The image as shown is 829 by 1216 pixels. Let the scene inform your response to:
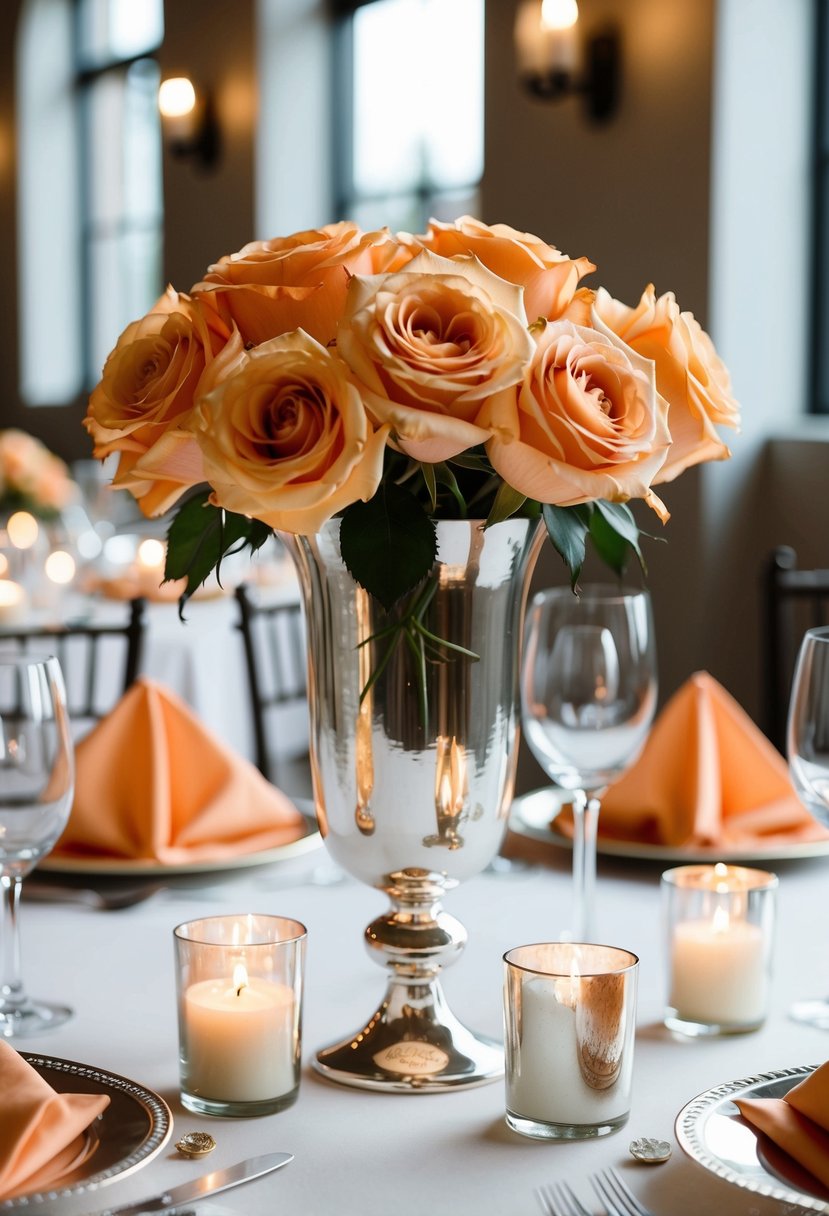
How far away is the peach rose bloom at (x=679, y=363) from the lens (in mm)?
820

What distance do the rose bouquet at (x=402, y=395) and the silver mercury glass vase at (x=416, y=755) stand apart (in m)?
0.04

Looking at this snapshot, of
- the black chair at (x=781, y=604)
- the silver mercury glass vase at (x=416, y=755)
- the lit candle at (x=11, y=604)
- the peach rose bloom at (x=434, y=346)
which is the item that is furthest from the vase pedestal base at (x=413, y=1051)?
the lit candle at (x=11, y=604)

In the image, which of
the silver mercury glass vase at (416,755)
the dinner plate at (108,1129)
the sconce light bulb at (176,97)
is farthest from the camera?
the sconce light bulb at (176,97)

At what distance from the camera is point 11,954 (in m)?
0.89

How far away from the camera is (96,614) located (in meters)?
3.00

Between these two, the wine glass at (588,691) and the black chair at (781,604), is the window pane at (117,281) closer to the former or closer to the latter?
the black chair at (781,604)

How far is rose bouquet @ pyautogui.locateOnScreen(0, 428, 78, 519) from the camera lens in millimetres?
4066

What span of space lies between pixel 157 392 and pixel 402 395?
15cm

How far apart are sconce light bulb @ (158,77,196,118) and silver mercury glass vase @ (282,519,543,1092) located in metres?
4.85

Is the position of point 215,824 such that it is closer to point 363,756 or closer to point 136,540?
point 363,756

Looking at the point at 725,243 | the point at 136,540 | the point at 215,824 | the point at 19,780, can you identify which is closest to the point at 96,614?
the point at 136,540

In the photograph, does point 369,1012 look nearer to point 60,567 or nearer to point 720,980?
point 720,980

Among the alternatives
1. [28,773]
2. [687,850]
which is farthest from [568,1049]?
[687,850]

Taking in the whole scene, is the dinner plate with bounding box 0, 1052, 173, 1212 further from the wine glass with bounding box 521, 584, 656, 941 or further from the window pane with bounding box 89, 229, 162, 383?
the window pane with bounding box 89, 229, 162, 383
